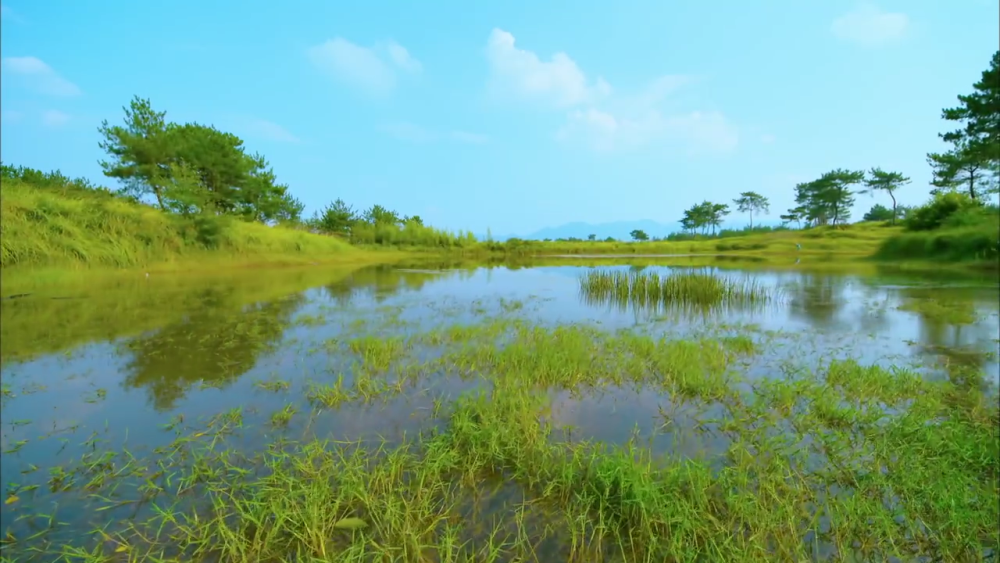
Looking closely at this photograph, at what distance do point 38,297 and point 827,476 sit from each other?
13726 mm

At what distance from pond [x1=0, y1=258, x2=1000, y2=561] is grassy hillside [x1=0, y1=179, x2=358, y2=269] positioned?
7.45m

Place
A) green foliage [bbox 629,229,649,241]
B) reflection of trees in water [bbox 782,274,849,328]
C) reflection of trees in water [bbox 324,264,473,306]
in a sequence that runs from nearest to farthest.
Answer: reflection of trees in water [bbox 782,274,849,328] → reflection of trees in water [bbox 324,264,473,306] → green foliage [bbox 629,229,649,241]

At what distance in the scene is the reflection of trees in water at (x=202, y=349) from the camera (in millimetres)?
4008

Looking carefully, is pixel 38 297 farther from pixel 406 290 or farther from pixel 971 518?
pixel 971 518

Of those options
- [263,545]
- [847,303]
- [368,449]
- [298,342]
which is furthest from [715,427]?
[847,303]

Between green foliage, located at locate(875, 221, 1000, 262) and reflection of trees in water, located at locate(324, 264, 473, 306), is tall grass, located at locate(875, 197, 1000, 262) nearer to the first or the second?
green foliage, located at locate(875, 221, 1000, 262)

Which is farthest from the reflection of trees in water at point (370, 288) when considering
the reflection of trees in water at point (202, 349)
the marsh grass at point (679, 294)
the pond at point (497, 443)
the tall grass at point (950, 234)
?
the tall grass at point (950, 234)

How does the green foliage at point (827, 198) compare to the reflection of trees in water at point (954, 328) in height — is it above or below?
above

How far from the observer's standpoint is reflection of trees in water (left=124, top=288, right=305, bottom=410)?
4.01 m

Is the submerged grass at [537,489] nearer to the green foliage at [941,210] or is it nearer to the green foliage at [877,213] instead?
the green foliage at [941,210]

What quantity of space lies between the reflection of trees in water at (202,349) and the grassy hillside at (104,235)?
7732 mm

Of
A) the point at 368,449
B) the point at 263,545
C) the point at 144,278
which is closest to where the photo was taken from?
the point at 263,545

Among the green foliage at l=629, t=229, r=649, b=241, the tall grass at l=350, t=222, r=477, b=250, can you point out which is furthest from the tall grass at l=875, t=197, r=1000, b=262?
the green foliage at l=629, t=229, r=649, b=241

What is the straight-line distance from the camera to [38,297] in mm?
8562
